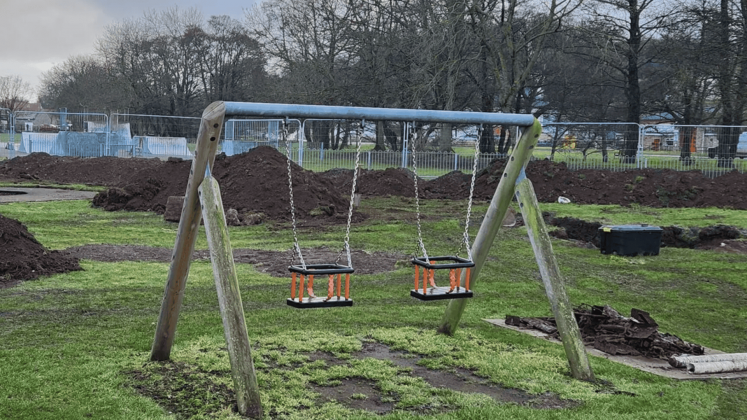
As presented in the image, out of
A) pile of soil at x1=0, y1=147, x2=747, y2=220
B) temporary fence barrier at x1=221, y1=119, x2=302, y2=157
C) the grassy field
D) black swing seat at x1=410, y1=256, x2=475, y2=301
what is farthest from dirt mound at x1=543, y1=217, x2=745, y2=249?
temporary fence barrier at x1=221, y1=119, x2=302, y2=157

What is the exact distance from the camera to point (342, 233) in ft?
53.9

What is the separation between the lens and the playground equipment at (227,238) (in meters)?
5.27

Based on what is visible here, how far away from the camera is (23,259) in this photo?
10.4 meters

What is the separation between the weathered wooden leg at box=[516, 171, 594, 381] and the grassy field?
0.17m

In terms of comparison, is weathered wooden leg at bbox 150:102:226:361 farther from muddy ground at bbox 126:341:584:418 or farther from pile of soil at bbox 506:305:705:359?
pile of soil at bbox 506:305:705:359

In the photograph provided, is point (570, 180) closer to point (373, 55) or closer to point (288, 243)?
point (288, 243)

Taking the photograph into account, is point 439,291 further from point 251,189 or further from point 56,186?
point 56,186

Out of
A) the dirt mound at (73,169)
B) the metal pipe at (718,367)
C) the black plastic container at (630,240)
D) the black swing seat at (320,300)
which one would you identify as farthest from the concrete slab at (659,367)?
the dirt mound at (73,169)

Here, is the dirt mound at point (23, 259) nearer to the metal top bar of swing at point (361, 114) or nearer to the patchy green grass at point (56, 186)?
the metal top bar of swing at point (361, 114)

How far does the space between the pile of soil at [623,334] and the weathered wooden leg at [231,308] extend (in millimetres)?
3632

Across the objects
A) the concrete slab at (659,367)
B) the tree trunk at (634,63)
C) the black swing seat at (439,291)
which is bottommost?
the concrete slab at (659,367)

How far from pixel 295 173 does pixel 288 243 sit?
641 centimetres

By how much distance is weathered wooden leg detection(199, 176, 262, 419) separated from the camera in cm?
518

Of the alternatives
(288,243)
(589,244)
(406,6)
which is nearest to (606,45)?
(406,6)
